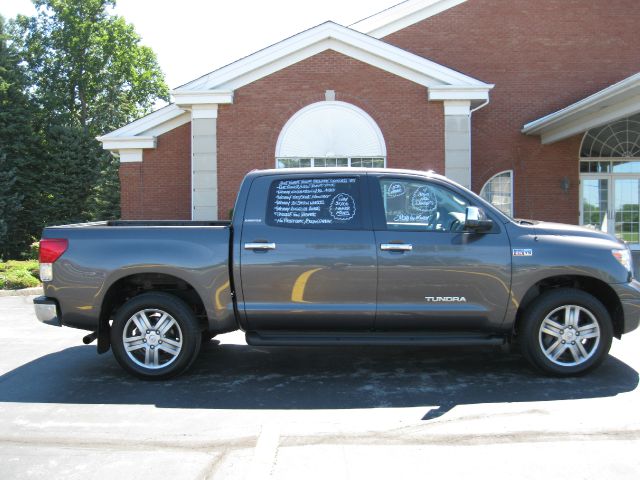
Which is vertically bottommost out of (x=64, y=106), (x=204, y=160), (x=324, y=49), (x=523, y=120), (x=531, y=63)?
(x=204, y=160)

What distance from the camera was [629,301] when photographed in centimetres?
578

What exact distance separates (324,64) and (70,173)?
22092 mm

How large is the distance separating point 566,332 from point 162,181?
45.6 ft

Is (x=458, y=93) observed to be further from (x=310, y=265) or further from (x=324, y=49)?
(x=310, y=265)

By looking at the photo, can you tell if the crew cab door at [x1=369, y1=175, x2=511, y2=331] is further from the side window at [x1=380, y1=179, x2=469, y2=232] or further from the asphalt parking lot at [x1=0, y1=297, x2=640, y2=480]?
the asphalt parking lot at [x1=0, y1=297, x2=640, y2=480]

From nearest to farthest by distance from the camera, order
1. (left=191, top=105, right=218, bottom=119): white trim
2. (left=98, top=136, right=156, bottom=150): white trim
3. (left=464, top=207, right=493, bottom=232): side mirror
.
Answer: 1. (left=464, top=207, right=493, bottom=232): side mirror
2. (left=191, top=105, right=218, bottom=119): white trim
3. (left=98, top=136, right=156, bottom=150): white trim

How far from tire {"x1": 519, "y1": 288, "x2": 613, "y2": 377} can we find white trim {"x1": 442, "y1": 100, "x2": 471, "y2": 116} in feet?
31.2

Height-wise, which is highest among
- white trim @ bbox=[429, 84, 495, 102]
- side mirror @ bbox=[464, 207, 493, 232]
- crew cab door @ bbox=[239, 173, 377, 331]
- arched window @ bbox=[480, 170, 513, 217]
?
white trim @ bbox=[429, 84, 495, 102]

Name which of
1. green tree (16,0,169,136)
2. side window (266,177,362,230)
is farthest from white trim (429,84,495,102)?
green tree (16,0,169,136)

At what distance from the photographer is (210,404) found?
523 cm

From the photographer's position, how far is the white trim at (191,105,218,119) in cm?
1491

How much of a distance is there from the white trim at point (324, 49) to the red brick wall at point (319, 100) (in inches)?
6.6

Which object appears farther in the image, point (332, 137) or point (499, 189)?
point (499, 189)

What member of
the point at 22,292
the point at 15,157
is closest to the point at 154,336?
the point at 22,292
